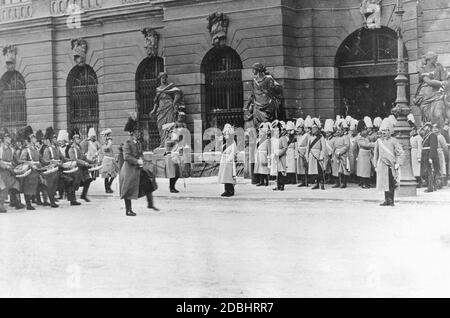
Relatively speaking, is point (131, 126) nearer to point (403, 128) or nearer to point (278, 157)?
point (278, 157)

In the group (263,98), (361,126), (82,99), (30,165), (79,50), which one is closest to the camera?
(30,165)

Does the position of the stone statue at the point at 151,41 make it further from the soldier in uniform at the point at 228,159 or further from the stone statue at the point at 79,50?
the soldier in uniform at the point at 228,159

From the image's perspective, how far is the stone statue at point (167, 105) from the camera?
2548 cm

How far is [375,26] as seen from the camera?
23.7 metres

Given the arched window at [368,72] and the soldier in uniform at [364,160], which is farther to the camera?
the arched window at [368,72]

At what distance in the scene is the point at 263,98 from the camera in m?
22.5

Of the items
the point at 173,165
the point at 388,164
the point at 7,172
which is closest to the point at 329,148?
the point at 173,165

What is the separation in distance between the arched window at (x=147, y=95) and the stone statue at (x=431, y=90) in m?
11.2

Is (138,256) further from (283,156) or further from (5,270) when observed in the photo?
(283,156)

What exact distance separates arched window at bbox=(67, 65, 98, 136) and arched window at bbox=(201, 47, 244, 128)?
661 centimetres

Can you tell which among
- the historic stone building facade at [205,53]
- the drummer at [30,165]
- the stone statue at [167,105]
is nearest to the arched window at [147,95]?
the historic stone building facade at [205,53]

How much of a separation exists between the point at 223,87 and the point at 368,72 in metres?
5.24
